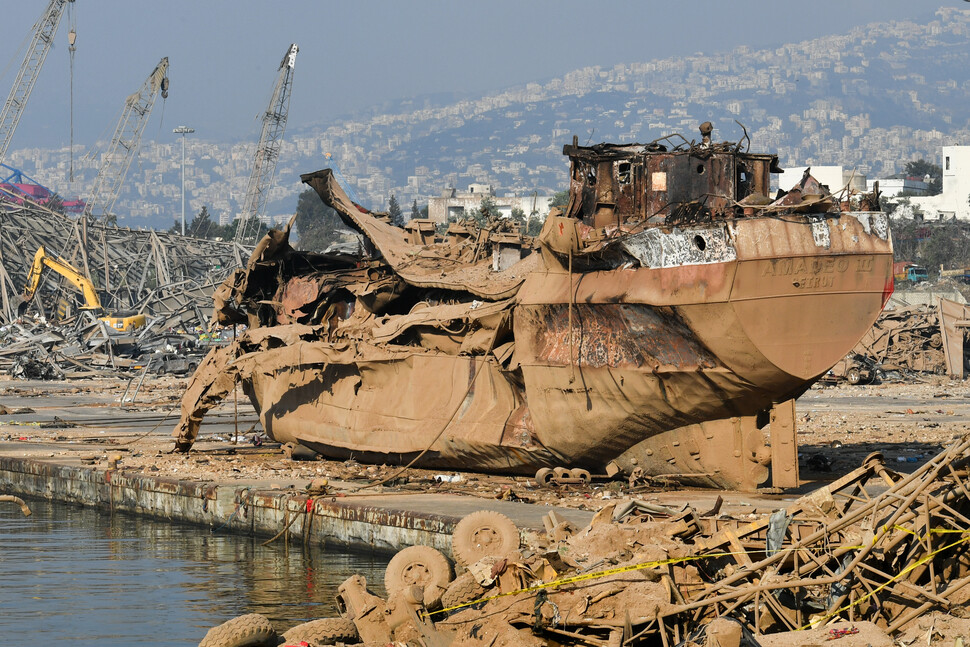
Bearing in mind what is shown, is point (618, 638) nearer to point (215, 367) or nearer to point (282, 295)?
point (215, 367)

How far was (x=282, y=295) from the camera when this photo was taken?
2766cm

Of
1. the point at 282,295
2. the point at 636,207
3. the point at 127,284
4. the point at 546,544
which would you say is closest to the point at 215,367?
the point at 282,295

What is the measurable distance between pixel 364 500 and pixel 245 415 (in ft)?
67.0

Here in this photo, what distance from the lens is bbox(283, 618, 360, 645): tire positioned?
35.1ft

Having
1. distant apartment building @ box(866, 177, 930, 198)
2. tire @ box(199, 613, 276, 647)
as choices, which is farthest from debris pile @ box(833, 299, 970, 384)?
distant apartment building @ box(866, 177, 930, 198)

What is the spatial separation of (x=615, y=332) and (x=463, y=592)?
23.6 feet

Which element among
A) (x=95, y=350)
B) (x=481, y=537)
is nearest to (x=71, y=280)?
(x=95, y=350)

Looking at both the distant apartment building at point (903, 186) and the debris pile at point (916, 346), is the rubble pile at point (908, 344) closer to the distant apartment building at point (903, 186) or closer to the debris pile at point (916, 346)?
the debris pile at point (916, 346)

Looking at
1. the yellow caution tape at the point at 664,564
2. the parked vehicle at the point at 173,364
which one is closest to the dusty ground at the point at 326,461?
the yellow caution tape at the point at 664,564

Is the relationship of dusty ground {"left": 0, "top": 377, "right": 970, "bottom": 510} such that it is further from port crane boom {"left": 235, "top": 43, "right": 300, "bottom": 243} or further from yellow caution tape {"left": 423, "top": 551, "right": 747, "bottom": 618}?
port crane boom {"left": 235, "top": 43, "right": 300, "bottom": 243}

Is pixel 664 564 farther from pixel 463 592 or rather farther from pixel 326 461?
pixel 326 461

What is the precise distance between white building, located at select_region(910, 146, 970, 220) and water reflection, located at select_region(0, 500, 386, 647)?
365 ft

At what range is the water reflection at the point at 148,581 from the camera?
43.0 ft

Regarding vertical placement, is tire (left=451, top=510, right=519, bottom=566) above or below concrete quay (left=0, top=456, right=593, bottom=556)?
above
